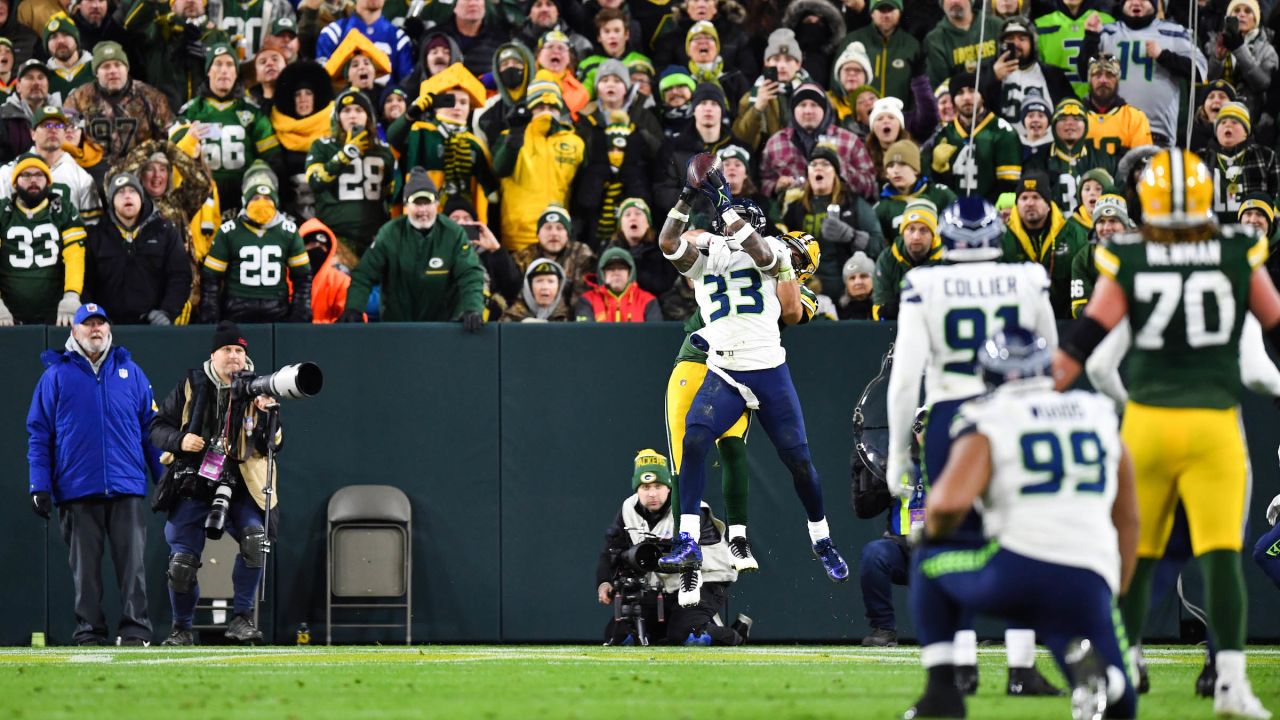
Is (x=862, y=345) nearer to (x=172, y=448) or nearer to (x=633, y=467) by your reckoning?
(x=633, y=467)

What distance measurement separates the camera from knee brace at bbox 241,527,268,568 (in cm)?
1261

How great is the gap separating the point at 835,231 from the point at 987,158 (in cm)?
179

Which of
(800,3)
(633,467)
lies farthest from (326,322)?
(800,3)

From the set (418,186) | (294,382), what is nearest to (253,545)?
(294,382)

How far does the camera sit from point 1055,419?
5988 millimetres

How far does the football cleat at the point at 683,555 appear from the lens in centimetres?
1132

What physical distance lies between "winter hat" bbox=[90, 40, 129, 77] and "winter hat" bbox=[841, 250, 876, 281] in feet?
20.9

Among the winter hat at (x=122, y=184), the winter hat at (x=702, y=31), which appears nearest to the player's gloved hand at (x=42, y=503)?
the winter hat at (x=122, y=184)

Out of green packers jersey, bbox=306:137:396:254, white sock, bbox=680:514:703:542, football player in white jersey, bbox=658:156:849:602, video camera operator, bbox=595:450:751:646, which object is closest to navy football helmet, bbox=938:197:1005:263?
football player in white jersey, bbox=658:156:849:602

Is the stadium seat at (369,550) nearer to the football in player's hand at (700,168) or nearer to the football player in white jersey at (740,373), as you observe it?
the football player in white jersey at (740,373)

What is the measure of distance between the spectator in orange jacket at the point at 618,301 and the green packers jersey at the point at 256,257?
2.24 m

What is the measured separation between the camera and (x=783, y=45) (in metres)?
15.9

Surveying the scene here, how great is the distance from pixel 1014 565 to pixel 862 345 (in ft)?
26.9

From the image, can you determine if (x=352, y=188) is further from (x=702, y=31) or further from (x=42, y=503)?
(x=42, y=503)
